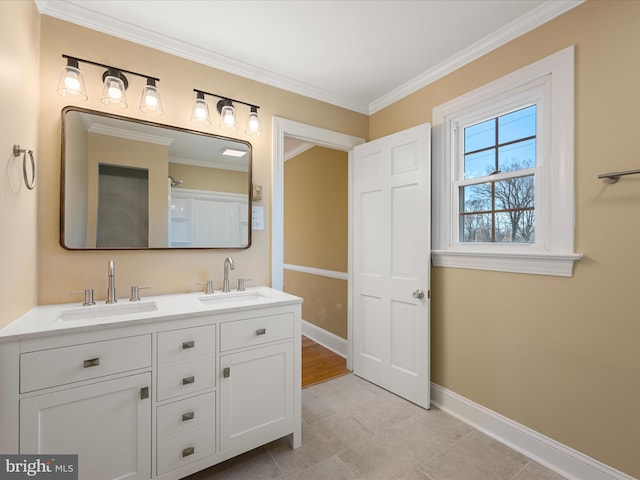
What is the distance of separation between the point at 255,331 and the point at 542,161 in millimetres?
1947

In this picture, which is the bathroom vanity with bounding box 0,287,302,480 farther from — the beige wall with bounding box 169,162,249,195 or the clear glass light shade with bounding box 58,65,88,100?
the clear glass light shade with bounding box 58,65,88,100

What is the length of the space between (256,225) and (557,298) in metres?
2.00

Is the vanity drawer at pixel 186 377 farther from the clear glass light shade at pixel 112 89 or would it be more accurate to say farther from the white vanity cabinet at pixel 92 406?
the clear glass light shade at pixel 112 89

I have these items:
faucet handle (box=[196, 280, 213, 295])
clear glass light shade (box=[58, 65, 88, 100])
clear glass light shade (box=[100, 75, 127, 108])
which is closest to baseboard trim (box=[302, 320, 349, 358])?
faucet handle (box=[196, 280, 213, 295])

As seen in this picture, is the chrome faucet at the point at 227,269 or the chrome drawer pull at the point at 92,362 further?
the chrome faucet at the point at 227,269

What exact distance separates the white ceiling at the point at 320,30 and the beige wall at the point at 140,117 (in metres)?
0.10

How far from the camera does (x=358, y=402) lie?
7.71ft

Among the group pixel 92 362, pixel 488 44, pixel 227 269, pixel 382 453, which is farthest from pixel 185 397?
pixel 488 44

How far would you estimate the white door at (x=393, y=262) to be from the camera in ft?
7.38

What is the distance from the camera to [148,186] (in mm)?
1917

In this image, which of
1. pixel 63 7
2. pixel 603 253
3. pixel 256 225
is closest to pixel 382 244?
pixel 256 225

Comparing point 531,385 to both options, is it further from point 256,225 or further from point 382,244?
point 256,225

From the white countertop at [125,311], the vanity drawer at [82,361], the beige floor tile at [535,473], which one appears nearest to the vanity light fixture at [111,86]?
the white countertop at [125,311]

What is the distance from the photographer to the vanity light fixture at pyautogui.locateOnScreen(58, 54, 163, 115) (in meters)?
1.59
